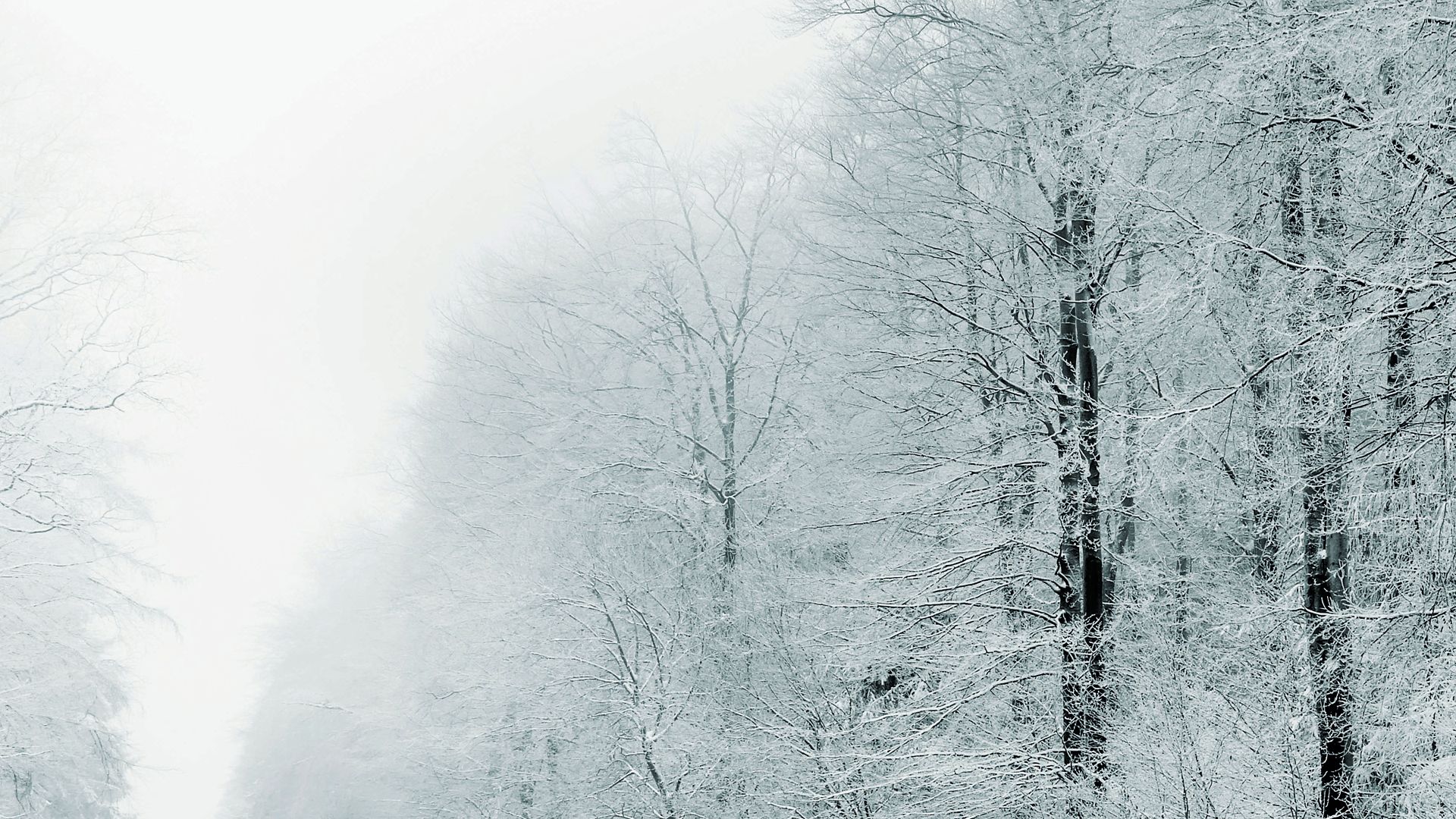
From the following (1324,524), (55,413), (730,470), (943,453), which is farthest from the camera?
(730,470)

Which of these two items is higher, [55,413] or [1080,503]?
[55,413]

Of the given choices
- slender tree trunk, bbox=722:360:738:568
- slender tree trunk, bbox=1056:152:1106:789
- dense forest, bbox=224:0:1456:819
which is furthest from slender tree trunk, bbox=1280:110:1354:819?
slender tree trunk, bbox=722:360:738:568

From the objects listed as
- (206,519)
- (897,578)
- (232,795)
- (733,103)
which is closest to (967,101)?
(897,578)

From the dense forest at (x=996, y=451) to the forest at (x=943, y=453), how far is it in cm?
4

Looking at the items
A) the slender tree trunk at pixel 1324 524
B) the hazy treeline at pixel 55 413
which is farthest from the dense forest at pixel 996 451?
the hazy treeline at pixel 55 413

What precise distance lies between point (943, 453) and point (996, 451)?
1.36ft

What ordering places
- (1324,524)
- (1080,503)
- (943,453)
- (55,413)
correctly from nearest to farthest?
1. (1324,524)
2. (1080,503)
3. (943,453)
4. (55,413)

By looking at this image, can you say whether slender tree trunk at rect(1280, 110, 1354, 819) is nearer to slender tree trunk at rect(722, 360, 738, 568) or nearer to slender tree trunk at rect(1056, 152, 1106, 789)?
slender tree trunk at rect(1056, 152, 1106, 789)

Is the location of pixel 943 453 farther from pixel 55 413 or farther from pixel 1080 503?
pixel 55 413

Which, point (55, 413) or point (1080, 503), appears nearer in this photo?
point (1080, 503)

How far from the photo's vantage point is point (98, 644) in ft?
44.3

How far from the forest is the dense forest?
1.8 inches

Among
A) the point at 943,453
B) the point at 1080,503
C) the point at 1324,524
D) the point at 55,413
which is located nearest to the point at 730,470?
the point at 943,453

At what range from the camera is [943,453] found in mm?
7336
